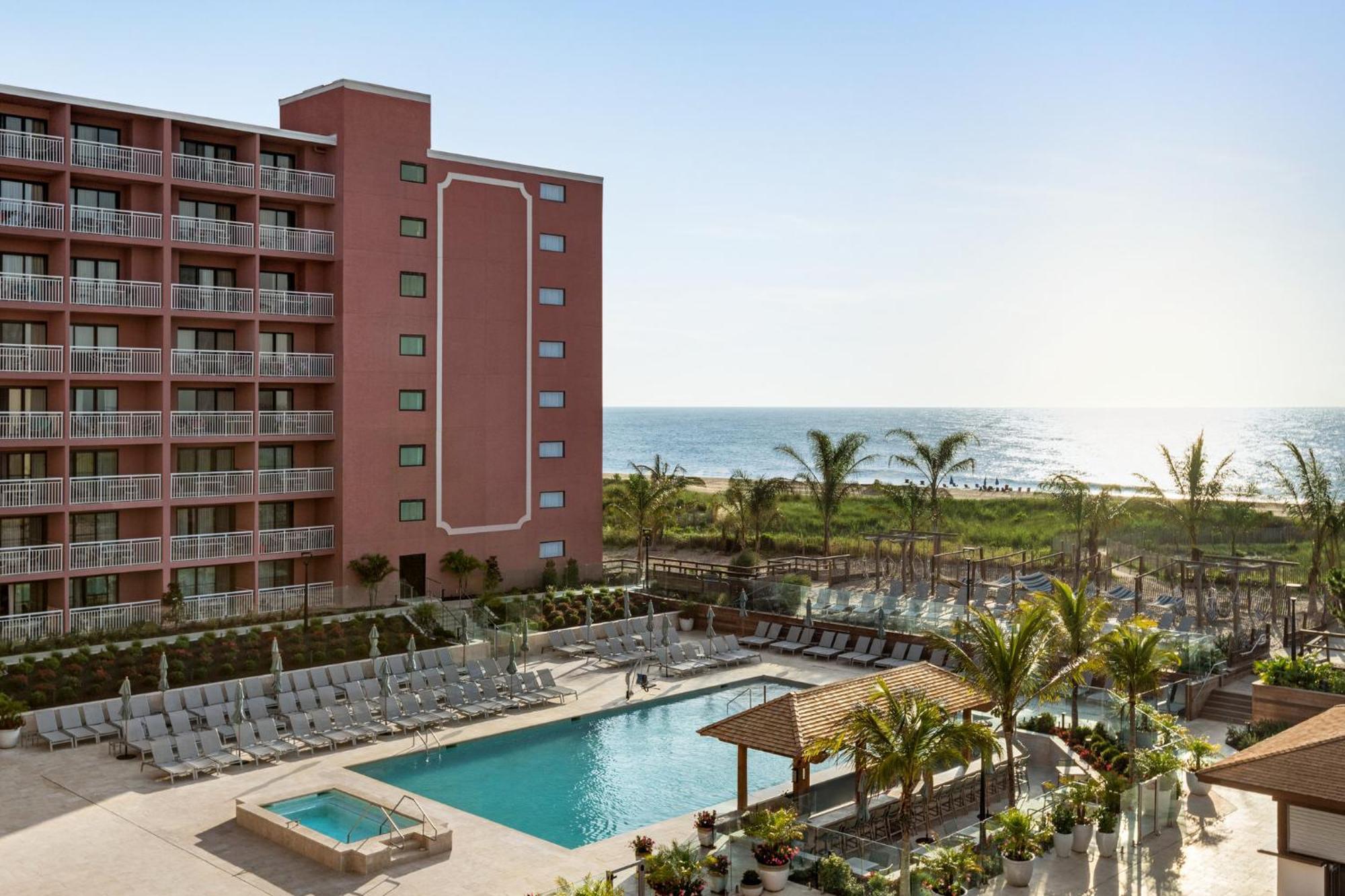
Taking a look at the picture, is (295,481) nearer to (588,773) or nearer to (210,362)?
(210,362)

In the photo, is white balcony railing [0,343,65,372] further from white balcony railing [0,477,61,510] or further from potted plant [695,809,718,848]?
potted plant [695,809,718,848]

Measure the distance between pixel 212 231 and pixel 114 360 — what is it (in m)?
4.58

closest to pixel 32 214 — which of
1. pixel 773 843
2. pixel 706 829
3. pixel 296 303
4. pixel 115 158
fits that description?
pixel 115 158

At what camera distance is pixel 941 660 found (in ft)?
100

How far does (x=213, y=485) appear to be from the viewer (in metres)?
33.7

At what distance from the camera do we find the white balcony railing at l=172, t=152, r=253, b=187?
32812 millimetres

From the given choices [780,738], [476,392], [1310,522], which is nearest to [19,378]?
[476,392]

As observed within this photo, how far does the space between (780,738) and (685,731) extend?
28.5 feet

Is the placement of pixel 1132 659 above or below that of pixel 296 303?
below


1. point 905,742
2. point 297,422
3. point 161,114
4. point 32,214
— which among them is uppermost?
point 161,114

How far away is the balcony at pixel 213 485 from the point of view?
3303 cm

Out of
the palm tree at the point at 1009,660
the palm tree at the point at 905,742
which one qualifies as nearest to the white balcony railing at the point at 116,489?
the palm tree at the point at 1009,660

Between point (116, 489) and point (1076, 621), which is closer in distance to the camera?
point (1076, 621)

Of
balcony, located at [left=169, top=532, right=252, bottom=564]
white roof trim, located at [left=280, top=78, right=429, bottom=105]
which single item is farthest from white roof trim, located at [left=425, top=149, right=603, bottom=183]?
balcony, located at [left=169, top=532, right=252, bottom=564]
